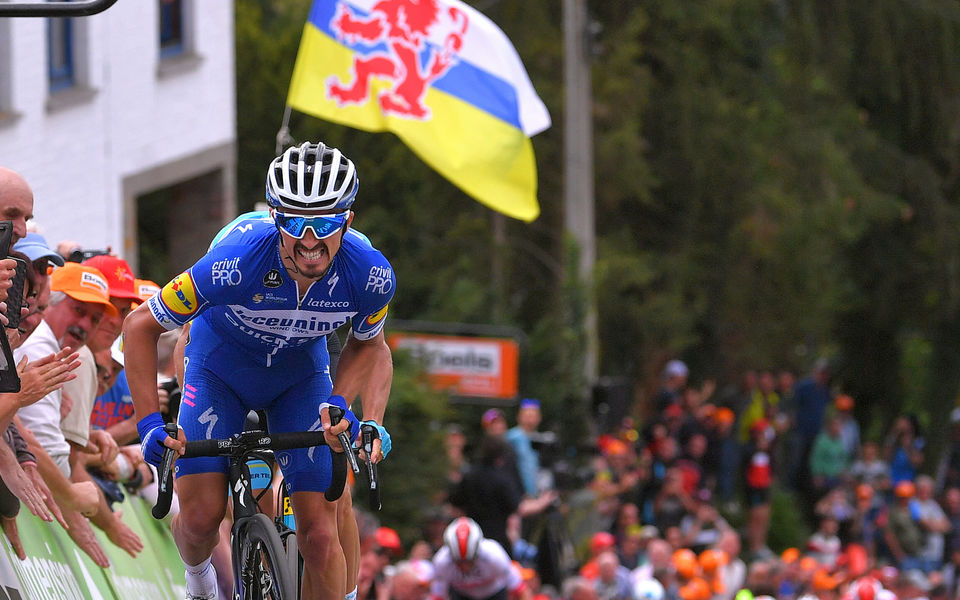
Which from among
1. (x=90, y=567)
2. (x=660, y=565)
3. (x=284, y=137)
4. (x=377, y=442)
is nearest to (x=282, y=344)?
(x=377, y=442)

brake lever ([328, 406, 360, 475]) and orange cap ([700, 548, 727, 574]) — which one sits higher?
brake lever ([328, 406, 360, 475])

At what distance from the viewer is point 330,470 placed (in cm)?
615

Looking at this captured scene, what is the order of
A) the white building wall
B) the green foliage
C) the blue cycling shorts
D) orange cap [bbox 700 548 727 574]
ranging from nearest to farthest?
the blue cycling shorts < orange cap [bbox 700 548 727 574] < the white building wall < the green foliage

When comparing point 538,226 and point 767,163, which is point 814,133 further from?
point 538,226

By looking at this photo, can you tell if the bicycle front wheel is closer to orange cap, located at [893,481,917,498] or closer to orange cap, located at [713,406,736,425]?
orange cap, located at [713,406,736,425]

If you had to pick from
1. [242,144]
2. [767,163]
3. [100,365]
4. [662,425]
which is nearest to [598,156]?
[767,163]

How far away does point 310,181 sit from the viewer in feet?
18.7

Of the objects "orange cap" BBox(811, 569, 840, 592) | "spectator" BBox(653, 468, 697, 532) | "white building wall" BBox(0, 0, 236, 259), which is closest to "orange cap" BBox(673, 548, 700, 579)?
"orange cap" BBox(811, 569, 840, 592)

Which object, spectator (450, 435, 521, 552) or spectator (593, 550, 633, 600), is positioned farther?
spectator (593, 550, 633, 600)

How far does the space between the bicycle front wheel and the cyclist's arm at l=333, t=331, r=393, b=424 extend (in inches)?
24.9

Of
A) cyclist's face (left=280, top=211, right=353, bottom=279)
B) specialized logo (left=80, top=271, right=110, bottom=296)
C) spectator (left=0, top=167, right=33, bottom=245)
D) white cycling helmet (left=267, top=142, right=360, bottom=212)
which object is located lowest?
specialized logo (left=80, top=271, right=110, bottom=296)

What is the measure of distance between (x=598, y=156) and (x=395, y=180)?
18.6 feet

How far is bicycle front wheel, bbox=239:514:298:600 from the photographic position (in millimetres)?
5660

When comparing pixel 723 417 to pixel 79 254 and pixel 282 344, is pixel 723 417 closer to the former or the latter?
pixel 79 254
